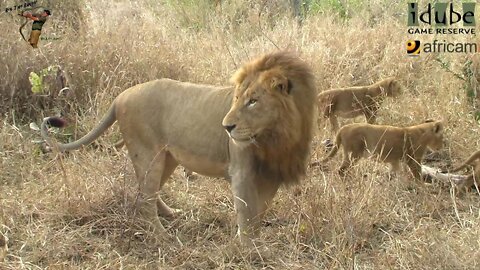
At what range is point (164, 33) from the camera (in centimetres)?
784

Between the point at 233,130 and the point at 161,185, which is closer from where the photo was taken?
the point at 233,130

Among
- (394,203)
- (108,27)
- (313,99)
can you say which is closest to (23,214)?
(313,99)

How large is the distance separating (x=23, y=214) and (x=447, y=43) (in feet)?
Result: 14.5

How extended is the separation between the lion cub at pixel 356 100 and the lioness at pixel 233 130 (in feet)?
6.12

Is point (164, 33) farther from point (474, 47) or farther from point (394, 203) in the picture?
point (394, 203)

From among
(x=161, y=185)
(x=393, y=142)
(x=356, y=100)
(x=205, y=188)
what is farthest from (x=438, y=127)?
(x=161, y=185)

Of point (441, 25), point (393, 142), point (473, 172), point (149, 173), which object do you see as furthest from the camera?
point (441, 25)

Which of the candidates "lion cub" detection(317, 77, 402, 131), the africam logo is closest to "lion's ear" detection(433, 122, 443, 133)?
"lion cub" detection(317, 77, 402, 131)

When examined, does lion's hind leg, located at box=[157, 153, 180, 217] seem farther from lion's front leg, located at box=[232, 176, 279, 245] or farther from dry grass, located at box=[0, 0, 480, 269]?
lion's front leg, located at box=[232, 176, 279, 245]

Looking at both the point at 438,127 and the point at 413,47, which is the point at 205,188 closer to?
the point at 438,127

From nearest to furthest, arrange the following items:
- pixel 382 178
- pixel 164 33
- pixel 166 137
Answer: pixel 166 137 → pixel 382 178 → pixel 164 33

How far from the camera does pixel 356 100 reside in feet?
18.6

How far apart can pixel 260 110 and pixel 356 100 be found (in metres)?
2.38

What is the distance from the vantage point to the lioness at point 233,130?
137 inches
